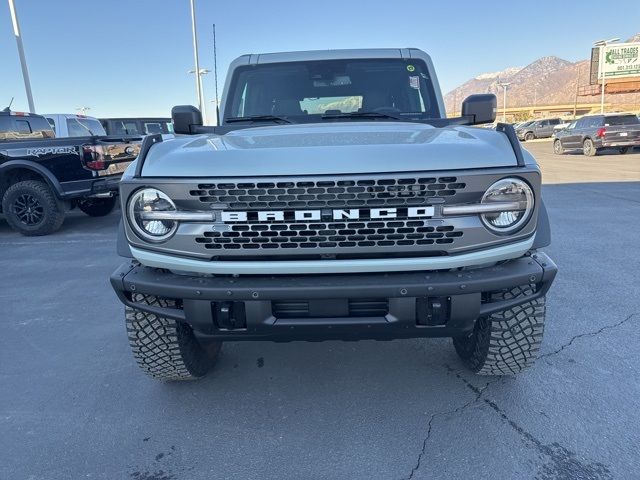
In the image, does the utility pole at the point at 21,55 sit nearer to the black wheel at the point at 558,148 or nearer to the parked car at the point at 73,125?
the parked car at the point at 73,125

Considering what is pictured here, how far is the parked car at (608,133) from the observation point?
18.3m

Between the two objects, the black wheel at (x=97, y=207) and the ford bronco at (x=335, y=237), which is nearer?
the ford bronco at (x=335, y=237)

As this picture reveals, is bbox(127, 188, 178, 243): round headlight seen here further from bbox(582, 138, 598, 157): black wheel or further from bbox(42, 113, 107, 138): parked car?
bbox(582, 138, 598, 157): black wheel

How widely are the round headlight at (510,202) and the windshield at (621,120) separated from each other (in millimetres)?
19725

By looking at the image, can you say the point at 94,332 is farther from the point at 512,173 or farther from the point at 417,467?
the point at 512,173

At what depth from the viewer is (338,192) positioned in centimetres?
210

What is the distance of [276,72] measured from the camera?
12.5 ft

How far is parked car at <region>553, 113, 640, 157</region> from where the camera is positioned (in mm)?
18297

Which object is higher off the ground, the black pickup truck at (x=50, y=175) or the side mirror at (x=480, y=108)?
the side mirror at (x=480, y=108)

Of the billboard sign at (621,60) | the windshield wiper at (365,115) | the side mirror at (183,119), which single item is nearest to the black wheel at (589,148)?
the windshield wiper at (365,115)

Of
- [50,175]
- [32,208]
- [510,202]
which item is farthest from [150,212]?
[32,208]

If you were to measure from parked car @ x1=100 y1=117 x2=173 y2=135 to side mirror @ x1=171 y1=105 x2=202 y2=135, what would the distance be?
13814 mm

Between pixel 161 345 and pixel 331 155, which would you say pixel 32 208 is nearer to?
pixel 161 345

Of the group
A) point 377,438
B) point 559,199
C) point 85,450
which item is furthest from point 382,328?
point 559,199
